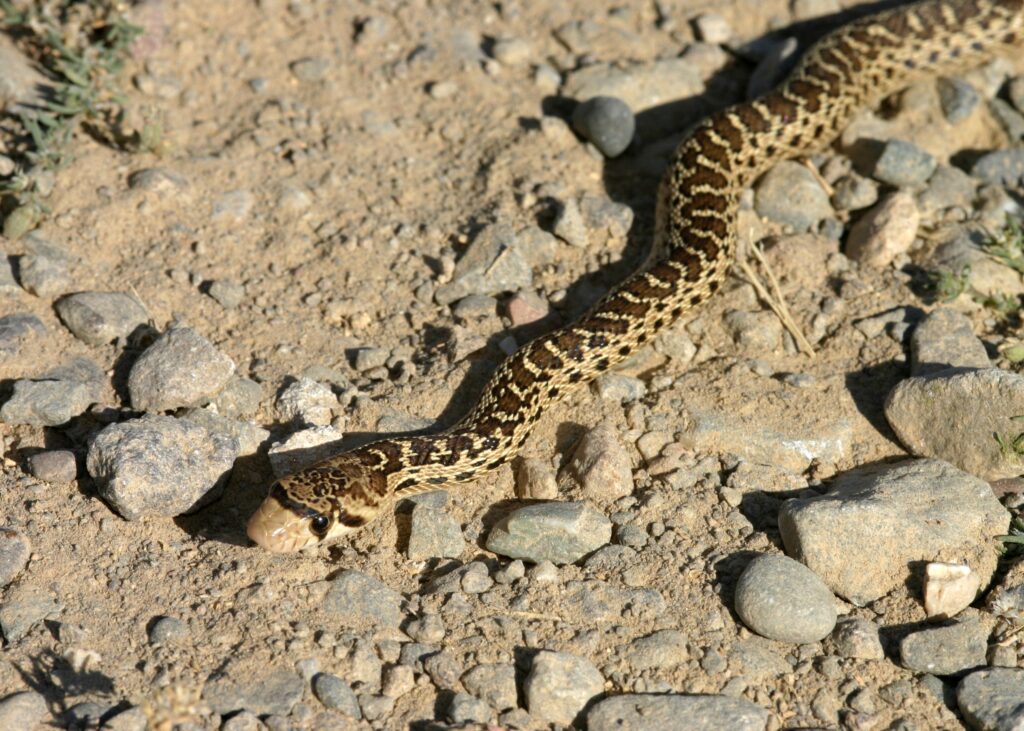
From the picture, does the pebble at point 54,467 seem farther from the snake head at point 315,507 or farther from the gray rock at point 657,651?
the gray rock at point 657,651

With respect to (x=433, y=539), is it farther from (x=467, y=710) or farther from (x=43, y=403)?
(x=43, y=403)

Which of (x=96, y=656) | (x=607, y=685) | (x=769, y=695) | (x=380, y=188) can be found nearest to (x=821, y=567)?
(x=769, y=695)

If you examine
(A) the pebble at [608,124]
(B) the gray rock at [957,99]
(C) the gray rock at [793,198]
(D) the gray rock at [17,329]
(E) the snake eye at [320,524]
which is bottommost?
A: (E) the snake eye at [320,524]

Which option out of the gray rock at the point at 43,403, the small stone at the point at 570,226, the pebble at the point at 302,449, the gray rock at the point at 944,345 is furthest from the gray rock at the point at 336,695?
the gray rock at the point at 944,345

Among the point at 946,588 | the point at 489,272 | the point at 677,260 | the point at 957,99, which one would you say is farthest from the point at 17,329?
the point at 957,99

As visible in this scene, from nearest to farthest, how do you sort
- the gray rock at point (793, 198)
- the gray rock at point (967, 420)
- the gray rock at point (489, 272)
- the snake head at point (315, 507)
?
the snake head at point (315, 507) → the gray rock at point (967, 420) → the gray rock at point (489, 272) → the gray rock at point (793, 198)

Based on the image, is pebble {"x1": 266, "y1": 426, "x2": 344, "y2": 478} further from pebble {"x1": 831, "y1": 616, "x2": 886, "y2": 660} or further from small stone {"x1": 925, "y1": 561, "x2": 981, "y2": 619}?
small stone {"x1": 925, "y1": 561, "x2": 981, "y2": 619}
